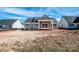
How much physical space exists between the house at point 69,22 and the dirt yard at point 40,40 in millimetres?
71

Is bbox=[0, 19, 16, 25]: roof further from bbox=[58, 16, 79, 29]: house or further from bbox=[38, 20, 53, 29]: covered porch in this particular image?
bbox=[58, 16, 79, 29]: house

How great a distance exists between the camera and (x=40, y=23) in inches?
92.7

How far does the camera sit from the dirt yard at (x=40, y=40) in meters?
2.30

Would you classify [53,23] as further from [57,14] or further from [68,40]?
[68,40]

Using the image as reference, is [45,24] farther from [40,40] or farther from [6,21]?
[6,21]

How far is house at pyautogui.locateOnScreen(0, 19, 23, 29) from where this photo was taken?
7.61 ft

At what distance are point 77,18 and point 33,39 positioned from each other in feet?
2.23

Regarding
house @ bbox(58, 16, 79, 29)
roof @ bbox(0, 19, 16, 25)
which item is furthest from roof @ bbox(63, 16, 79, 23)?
roof @ bbox(0, 19, 16, 25)

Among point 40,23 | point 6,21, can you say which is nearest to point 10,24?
point 6,21

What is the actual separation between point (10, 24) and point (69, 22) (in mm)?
836

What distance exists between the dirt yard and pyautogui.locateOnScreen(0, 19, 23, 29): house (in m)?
Answer: 0.07
